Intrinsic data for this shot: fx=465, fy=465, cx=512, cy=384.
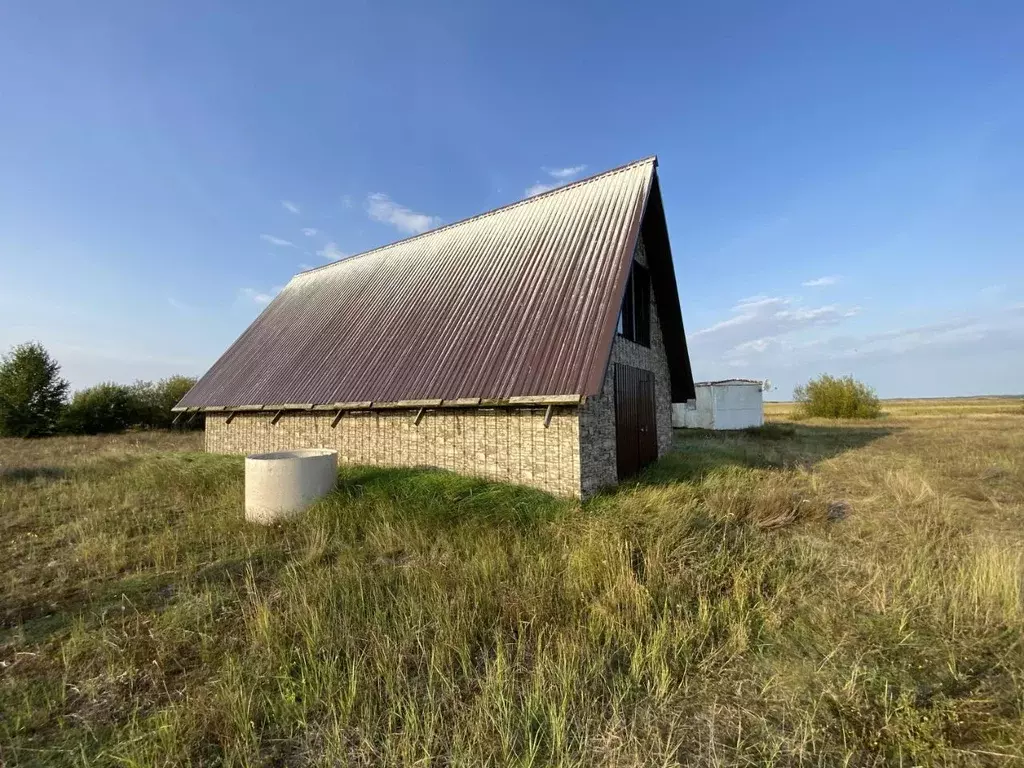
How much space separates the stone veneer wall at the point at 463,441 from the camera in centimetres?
831

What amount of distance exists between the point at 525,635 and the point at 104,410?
1353 inches

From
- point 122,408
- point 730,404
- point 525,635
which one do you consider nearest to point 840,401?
point 730,404

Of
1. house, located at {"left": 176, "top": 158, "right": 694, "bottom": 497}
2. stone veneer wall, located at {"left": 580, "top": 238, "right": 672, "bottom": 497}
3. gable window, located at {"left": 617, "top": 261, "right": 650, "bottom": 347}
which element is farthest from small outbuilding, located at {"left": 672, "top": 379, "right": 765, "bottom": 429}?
gable window, located at {"left": 617, "top": 261, "right": 650, "bottom": 347}

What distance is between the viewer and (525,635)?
4.16m

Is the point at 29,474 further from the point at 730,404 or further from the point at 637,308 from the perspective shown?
the point at 730,404

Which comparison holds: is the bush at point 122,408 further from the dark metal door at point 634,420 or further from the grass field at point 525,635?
the dark metal door at point 634,420

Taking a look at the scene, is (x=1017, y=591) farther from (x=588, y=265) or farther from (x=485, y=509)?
(x=588, y=265)

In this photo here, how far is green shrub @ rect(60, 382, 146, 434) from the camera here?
27.2 metres

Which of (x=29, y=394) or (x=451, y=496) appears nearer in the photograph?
(x=451, y=496)

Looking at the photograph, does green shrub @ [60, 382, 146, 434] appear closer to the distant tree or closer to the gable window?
the distant tree

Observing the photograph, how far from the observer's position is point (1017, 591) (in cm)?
423

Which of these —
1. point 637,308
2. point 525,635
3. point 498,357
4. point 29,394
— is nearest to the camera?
point 525,635

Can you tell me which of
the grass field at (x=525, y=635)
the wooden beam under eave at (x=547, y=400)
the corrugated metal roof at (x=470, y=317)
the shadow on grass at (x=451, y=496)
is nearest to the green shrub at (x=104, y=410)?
the corrugated metal roof at (x=470, y=317)

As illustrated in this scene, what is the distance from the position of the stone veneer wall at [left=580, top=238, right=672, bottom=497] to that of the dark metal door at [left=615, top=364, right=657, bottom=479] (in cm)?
25
